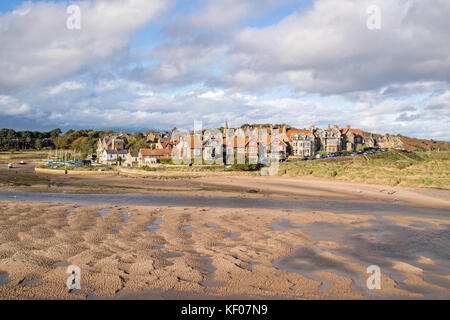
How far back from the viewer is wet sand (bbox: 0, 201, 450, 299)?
6.79m

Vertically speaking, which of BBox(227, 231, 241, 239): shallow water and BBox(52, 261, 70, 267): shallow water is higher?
BBox(52, 261, 70, 267): shallow water

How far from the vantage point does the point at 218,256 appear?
914cm

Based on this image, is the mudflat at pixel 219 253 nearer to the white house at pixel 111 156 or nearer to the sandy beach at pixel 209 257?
the sandy beach at pixel 209 257

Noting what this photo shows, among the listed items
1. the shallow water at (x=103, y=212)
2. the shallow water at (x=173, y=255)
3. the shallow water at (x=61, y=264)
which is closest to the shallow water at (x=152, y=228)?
the shallow water at (x=173, y=255)


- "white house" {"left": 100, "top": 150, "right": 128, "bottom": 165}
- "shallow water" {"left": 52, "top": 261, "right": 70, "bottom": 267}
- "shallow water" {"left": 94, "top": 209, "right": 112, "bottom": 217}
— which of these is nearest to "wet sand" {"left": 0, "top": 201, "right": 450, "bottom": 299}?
"shallow water" {"left": 52, "top": 261, "right": 70, "bottom": 267}

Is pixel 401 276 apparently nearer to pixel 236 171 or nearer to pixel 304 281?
pixel 304 281

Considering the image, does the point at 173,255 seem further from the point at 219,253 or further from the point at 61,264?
the point at 61,264

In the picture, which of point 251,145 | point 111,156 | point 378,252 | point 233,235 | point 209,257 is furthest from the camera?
point 111,156

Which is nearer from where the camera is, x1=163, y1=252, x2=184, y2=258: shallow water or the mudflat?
the mudflat

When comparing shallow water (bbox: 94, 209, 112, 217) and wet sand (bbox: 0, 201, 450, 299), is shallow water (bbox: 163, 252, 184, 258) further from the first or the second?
shallow water (bbox: 94, 209, 112, 217)

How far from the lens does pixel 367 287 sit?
23.3 feet

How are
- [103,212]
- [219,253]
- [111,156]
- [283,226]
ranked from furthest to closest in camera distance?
[111,156] → [103,212] → [283,226] → [219,253]

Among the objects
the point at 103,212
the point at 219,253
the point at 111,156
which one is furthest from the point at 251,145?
the point at 219,253

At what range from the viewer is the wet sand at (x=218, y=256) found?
6793 mm
